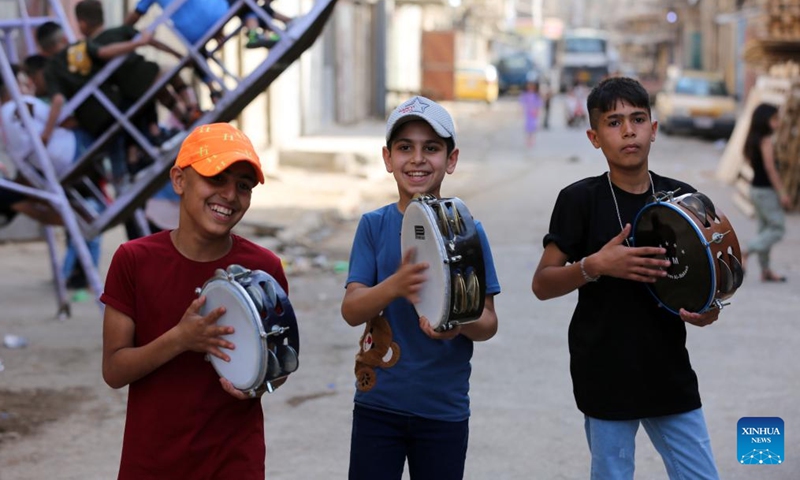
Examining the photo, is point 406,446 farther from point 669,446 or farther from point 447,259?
point 669,446

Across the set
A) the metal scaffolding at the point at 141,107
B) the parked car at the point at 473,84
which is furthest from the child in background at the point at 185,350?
the parked car at the point at 473,84

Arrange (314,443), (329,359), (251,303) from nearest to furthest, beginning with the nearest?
(251,303) → (314,443) → (329,359)

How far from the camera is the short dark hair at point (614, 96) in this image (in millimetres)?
3596

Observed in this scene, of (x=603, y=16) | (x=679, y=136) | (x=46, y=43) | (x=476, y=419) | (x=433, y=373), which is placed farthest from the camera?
(x=603, y=16)

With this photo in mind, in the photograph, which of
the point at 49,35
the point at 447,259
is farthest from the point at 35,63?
the point at 447,259

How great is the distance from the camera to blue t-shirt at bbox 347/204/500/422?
3.35m

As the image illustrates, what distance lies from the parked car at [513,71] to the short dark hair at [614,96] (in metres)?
53.6

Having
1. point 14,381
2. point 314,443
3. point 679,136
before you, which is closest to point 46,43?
point 14,381

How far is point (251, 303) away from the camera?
2.88 metres

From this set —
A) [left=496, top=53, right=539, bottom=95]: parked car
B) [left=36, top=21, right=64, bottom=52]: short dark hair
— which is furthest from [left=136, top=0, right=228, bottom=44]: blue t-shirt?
[left=496, top=53, right=539, bottom=95]: parked car

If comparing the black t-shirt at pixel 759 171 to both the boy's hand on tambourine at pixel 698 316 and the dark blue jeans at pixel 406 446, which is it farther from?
the dark blue jeans at pixel 406 446

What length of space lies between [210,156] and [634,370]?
1.43 metres

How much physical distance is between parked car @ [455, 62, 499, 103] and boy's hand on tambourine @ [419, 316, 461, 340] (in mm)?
42902

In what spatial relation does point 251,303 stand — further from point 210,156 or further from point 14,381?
point 14,381
